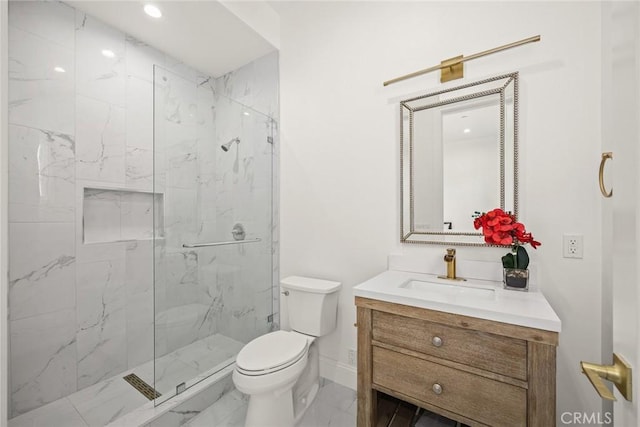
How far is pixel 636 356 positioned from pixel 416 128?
1.44 meters

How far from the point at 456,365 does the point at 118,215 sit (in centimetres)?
238

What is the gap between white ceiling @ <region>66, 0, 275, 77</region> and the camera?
181 cm

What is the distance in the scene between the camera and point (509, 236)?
4.00 feet

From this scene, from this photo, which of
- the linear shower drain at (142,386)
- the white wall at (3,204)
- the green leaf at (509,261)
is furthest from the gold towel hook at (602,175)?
the linear shower drain at (142,386)

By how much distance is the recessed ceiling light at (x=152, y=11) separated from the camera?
1.80 m

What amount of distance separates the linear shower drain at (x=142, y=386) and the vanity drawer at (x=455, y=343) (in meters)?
1.43

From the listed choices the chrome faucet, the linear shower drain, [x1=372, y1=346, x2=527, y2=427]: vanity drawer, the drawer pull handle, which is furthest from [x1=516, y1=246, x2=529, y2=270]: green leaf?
the linear shower drain

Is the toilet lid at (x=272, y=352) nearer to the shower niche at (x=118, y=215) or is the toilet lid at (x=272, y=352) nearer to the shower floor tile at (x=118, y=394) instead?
the shower floor tile at (x=118, y=394)

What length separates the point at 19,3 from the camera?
1623mm

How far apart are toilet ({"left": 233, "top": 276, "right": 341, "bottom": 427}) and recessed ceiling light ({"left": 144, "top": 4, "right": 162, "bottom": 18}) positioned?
2079mm

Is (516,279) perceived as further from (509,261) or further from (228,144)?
(228,144)

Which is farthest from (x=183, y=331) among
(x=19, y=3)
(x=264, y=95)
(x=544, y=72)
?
(x=544, y=72)

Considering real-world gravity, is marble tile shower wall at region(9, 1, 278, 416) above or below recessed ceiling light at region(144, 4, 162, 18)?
below

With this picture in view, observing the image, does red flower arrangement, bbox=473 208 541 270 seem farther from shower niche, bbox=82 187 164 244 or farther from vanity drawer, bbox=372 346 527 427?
shower niche, bbox=82 187 164 244
